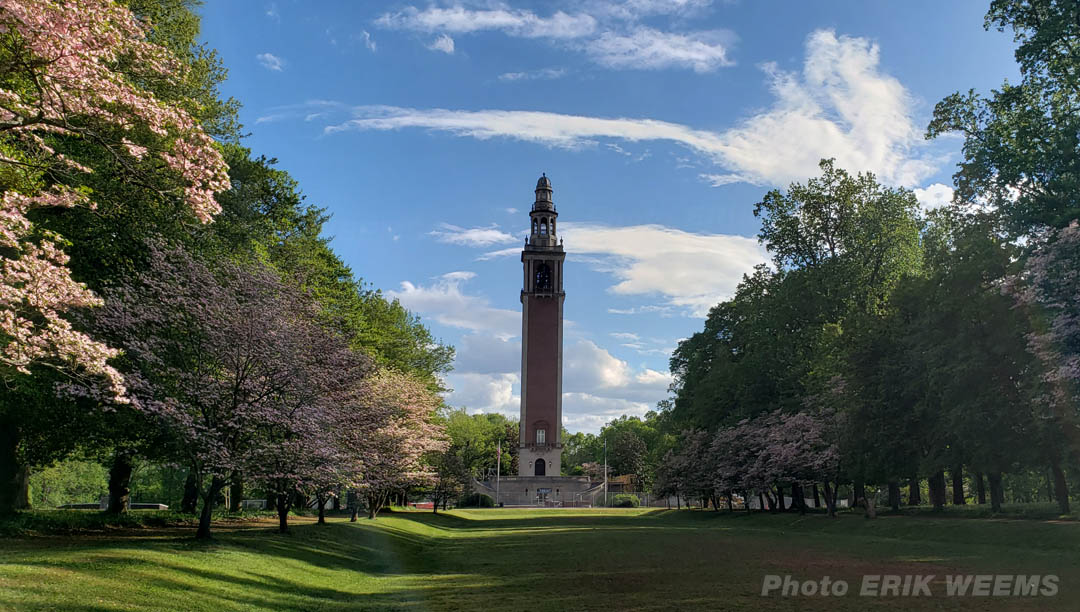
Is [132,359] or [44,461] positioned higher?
[132,359]

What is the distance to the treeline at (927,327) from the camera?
27562 mm

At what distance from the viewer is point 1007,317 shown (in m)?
31.1

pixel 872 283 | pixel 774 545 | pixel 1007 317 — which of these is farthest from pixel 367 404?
pixel 872 283

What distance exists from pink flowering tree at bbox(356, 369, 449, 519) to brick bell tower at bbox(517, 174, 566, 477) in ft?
179

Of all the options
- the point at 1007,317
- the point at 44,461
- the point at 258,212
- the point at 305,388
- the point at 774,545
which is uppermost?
the point at 258,212

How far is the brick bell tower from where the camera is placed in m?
107

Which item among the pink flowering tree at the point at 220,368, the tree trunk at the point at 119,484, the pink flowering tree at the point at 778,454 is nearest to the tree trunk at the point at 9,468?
the tree trunk at the point at 119,484

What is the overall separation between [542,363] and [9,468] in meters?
83.4

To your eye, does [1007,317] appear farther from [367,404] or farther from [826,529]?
[367,404]

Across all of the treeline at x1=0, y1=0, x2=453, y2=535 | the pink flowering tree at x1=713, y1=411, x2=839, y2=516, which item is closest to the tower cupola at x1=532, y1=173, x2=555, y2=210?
the pink flowering tree at x1=713, y1=411, x2=839, y2=516

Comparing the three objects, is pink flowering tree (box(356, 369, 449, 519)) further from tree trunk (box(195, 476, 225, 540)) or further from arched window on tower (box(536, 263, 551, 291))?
arched window on tower (box(536, 263, 551, 291))

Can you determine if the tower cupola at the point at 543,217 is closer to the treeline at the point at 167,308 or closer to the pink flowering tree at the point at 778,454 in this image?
the pink flowering tree at the point at 778,454

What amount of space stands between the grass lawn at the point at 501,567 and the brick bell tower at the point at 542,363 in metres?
69.6

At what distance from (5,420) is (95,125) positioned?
50.4ft
